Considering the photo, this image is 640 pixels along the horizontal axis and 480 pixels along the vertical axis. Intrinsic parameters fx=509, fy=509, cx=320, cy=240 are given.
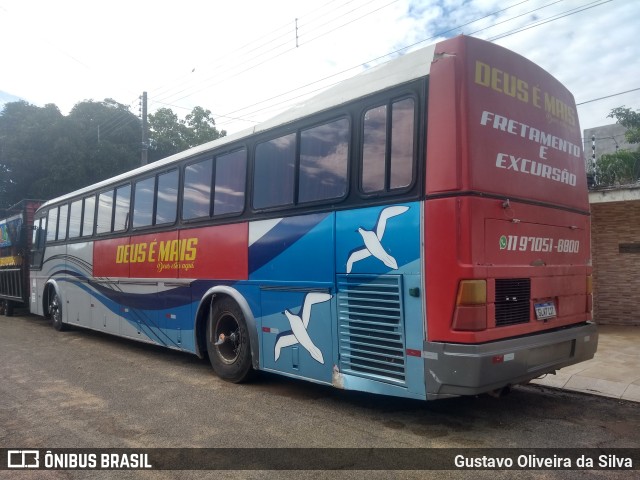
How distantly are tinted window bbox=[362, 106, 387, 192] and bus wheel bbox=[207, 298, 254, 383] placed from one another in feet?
8.52

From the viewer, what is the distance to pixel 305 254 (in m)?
5.48

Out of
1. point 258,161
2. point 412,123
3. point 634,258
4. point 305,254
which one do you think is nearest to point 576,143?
point 412,123

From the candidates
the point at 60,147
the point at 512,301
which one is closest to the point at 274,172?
the point at 512,301

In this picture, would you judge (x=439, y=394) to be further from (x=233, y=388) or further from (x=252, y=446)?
(x=233, y=388)

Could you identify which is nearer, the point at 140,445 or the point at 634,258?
the point at 140,445

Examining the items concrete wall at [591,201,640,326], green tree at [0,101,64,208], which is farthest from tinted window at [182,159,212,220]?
green tree at [0,101,64,208]

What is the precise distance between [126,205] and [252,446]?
6.14 metres

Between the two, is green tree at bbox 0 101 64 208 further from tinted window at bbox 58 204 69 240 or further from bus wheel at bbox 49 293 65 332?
tinted window at bbox 58 204 69 240

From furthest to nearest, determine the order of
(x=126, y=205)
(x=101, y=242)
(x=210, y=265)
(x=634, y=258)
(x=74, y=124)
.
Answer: (x=74, y=124)
(x=634, y=258)
(x=101, y=242)
(x=126, y=205)
(x=210, y=265)

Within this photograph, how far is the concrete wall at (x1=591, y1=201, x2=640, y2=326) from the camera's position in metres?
10.8

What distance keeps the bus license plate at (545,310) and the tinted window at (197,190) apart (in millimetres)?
4380

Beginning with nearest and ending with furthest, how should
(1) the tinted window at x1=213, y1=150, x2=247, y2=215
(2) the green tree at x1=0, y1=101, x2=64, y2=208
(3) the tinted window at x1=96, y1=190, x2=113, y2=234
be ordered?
(1) the tinted window at x1=213, y1=150, x2=247, y2=215 < (3) the tinted window at x1=96, y1=190, x2=113, y2=234 < (2) the green tree at x1=0, y1=101, x2=64, y2=208

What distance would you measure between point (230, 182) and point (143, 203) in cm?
266

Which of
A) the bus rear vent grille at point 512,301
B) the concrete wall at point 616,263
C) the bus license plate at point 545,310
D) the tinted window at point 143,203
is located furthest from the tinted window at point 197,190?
the concrete wall at point 616,263
